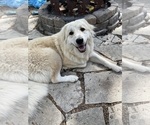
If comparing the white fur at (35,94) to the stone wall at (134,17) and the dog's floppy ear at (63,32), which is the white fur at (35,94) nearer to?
the dog's floppy ear at (63,32)

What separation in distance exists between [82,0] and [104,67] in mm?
329

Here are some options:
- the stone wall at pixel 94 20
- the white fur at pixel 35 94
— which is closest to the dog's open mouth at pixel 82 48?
the stone wall at pixel 94 20

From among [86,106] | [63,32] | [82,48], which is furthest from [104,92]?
[63,32]

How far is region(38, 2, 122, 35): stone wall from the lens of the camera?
42.8 inches

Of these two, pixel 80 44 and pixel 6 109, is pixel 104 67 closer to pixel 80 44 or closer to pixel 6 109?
pixel 80 44

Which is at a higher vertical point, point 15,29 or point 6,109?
point 15,29

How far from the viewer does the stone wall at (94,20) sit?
1.09 metres

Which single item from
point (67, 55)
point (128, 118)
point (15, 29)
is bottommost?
point (128, 118)

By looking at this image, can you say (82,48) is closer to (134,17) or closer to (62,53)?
(62,53)

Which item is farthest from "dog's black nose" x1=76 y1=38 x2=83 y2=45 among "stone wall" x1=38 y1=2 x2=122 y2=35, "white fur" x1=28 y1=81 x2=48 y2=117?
"white fur" x1=28 y1=81 x2=48 y2=117

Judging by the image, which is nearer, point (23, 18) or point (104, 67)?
point (23, 18)

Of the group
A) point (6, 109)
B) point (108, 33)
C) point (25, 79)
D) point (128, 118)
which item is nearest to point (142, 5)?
point (108, 33)

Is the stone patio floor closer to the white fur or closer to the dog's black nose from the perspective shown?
the white fur

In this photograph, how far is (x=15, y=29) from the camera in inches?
41.6
